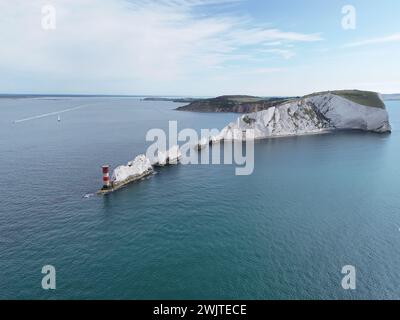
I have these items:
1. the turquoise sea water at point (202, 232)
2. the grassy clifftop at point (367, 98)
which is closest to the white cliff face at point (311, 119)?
the grassy clifftop at point (367, 98)

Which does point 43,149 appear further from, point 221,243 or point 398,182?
point 398,182

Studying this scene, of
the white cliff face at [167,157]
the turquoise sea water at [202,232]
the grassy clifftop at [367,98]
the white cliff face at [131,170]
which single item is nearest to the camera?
the turquoise sea water at [202,232]

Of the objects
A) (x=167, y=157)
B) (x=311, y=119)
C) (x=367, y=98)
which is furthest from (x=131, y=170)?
(x=367, y=98)

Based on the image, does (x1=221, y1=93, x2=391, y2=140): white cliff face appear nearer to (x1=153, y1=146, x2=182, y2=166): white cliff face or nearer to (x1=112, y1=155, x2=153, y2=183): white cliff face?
(x1=153, y1=146, x2=182, y2=166): white cliff face

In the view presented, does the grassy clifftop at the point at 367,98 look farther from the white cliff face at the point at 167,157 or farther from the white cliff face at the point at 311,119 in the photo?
the white cliff face at the point at 167,157

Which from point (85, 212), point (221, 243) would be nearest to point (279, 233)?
point (221, 243)

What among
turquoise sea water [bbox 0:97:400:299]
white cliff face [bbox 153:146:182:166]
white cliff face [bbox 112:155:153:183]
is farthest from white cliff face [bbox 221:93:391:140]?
white cliff face [bbox 112:155:153:183]
